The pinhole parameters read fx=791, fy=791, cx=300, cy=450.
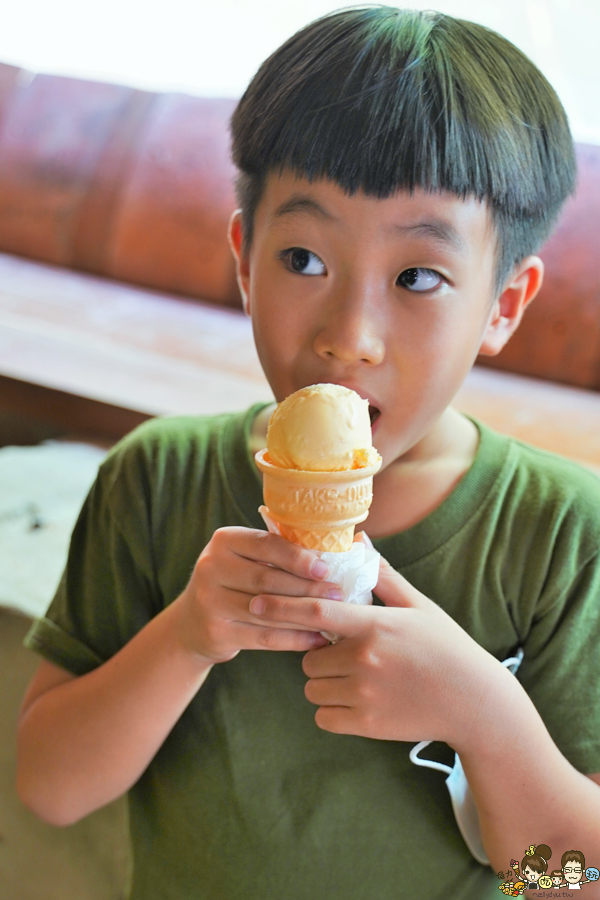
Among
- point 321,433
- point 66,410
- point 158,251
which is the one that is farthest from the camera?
point 158,251

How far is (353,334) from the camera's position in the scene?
0.85 meters

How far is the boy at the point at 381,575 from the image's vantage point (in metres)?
0.86

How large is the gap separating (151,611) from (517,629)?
1.69ft

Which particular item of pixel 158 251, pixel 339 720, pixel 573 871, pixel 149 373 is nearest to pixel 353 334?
pixel 339 720

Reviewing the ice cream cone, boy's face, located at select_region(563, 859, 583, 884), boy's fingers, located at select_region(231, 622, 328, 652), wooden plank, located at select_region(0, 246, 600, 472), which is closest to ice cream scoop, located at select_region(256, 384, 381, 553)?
the ice cream cone

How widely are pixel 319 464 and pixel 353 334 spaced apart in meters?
Result: 0.18

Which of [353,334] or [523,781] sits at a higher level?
[353,334]

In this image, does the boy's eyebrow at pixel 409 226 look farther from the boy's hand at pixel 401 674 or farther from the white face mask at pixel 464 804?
the white face mask at pixel 464 804

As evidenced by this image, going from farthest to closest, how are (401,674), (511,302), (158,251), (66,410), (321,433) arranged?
(158,251) → (66,410) → (511,302) → (401,674) → (321,433)

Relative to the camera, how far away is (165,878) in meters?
1.08

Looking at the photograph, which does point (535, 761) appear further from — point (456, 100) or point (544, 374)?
point (544, 374)

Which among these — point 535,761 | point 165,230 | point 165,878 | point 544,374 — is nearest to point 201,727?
point 165,878

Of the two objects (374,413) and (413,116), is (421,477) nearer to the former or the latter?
(374,413)

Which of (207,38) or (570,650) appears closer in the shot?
(570,650)
